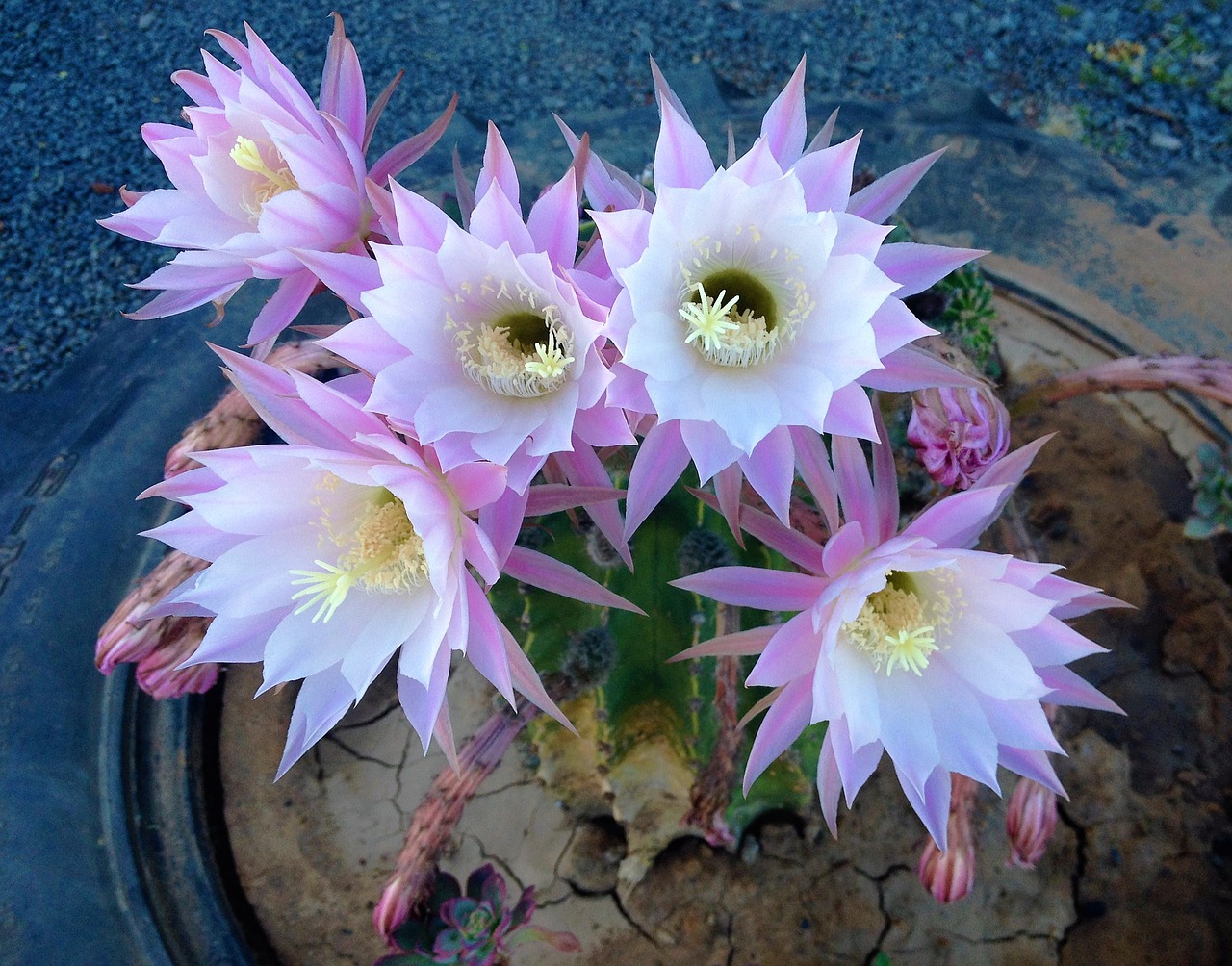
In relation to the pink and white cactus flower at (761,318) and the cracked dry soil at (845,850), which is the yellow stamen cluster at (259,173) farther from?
the cracked dry soil at (845,850)

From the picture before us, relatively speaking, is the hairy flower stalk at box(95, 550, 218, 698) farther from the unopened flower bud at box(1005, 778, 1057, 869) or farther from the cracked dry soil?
the unopened flower bud at box(1005, 778, 1057, 869)

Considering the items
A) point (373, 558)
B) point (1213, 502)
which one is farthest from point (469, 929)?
point (1213, 502)

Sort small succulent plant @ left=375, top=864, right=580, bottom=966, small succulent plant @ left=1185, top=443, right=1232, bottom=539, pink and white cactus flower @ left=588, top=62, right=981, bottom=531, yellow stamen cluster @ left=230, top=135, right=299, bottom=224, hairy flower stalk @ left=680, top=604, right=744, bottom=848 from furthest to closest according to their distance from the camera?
small succulent plant @ left=1185, top=443, right=1232, bottom=539 → small succulent plant @ left=375, top=864, right=580, bottom=966 → hairy flower stalk @ left=680, top=604, right=744, bottom=848 → yellow stamen cluster @ left=230, top=135, right=299, bottom=224 → pink and white cactus flower @ left=588, top=62, right=981, bottom=531

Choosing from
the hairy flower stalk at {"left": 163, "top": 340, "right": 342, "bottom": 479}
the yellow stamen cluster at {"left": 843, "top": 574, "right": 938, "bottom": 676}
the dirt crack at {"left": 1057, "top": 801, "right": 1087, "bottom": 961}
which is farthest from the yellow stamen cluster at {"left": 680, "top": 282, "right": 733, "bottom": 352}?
the dirt crack at {"left": 1057, "top": 801, "right": 1087, "bottom": 961}

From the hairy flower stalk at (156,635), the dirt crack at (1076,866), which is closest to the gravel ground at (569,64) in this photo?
the hairy flower stalk at (156,635)

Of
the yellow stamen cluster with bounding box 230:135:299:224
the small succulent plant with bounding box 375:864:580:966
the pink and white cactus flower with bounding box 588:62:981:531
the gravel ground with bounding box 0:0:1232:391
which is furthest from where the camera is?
the gravel ground with bounding box 0:0:1232:391

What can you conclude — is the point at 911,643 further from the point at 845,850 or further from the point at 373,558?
the point at 845,850

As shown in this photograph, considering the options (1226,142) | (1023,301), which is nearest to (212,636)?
(1023,301)
